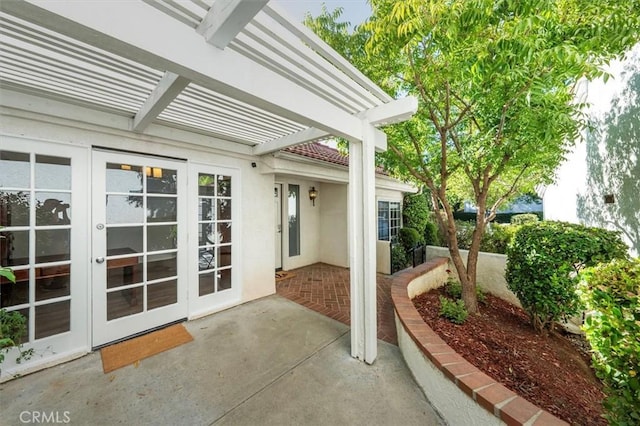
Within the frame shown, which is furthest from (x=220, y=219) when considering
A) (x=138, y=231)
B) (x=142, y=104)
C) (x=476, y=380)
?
(x=476, y=380)

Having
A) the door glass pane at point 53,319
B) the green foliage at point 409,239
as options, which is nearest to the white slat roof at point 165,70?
the door glass pane at point 53,319

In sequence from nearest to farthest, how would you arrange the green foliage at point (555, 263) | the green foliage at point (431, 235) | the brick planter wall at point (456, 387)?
the brick planter wall at point (456, 387), the green foliage at point (555, 263), the green foliage at point (431, 235)

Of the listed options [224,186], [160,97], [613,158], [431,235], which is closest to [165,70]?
[160,97]

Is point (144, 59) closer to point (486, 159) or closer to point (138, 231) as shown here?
point (138, 231)

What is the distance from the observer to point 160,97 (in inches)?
95.8

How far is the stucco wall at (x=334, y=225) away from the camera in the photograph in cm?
755

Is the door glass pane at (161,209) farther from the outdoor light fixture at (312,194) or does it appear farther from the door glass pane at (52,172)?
the outdoor light fixture at (312,194)

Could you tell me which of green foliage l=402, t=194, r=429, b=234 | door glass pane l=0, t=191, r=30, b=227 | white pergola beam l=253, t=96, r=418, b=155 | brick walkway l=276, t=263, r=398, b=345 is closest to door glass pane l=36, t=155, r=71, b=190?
door glass pane l=0, t=191, r=30, b=227

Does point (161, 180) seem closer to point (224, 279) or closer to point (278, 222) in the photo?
point (224, 279)

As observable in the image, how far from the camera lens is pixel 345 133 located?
2871mm

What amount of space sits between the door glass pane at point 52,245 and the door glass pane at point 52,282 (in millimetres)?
126

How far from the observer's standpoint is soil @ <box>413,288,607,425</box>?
2168 millimetres

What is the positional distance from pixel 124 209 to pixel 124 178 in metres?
0.47

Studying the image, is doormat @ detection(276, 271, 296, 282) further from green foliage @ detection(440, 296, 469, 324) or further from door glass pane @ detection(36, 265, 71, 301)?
Answer: green foliage @ detection(440, 296, 469, 324)
